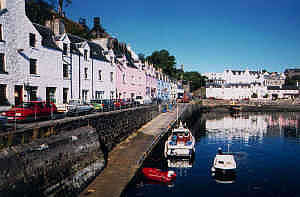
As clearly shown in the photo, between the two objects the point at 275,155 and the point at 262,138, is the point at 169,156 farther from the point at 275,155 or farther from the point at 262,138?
the point at 262,138

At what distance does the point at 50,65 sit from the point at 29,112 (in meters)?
12.8

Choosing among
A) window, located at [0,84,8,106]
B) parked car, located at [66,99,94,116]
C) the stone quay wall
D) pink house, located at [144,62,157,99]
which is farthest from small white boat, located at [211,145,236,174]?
pink house, located at [144,62,157,99]

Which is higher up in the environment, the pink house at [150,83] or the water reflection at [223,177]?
the pink house at [150,83]

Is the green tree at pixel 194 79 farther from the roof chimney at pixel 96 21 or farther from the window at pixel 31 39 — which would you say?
the window at pixel 31 39

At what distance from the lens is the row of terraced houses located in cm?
2402

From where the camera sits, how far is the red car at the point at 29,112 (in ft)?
56.0

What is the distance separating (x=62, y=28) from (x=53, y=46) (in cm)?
756

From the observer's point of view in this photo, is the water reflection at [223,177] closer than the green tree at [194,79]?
Yes

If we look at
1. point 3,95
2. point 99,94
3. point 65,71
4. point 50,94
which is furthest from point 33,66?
point 99,94

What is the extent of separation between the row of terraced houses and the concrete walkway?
1147cm

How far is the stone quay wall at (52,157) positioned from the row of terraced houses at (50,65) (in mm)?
10597

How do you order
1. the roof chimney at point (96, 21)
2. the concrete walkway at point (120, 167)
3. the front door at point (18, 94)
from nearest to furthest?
1. the concrete walkway at point (120, 167)
2. the front door at point (18, 94)
3. the roof chimney at point (96, 21)

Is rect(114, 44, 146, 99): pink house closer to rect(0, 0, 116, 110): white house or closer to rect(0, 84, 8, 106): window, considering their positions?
rect(0, 0, 116, 110): white house

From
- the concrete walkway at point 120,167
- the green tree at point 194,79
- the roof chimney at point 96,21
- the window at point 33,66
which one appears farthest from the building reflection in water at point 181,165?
the green tree at point 194,79
